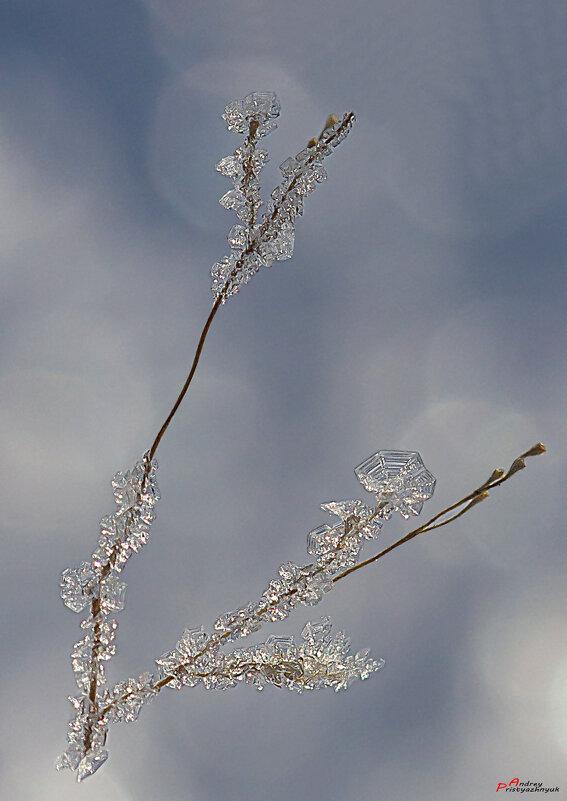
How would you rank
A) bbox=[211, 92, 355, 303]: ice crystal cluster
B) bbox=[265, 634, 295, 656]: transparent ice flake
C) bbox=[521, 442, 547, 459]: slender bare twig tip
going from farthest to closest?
bbox=[265, 634, 295, 656]: transparent ice flake < bbox=[211, 92, 355, 303]: ice crystal cluster < bbox=[521, 442, 547, 459]: slender bare twig tip

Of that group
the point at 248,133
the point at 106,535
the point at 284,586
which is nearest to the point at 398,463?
the point at 284,586

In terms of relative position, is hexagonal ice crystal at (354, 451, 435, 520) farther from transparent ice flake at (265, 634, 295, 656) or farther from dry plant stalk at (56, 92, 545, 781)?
transparent ice flake at (265, 634, 295, 656)

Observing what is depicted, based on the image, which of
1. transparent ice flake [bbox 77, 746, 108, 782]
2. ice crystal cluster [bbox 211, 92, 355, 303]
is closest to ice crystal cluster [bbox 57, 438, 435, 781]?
transparent ice flake [bbox 77, 746, 108, 782]

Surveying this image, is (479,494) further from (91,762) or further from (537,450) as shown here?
(91,762)

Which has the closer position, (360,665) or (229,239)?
(229,239)

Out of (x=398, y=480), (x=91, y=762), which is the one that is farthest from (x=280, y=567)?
(x=91, y=762)

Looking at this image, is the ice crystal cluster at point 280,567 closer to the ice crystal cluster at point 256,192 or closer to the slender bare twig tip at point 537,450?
the ice crystal cluster at point 256,192

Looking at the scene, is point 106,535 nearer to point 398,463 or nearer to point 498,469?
point 398,463

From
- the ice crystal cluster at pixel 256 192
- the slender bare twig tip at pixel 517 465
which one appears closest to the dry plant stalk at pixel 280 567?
the ice crystal cluster at pixel 256 192
